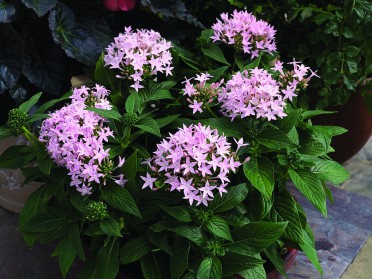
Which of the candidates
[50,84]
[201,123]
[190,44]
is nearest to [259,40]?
[201,123]

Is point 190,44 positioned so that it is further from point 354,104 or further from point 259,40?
point 354,104

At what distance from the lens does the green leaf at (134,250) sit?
1.20 m

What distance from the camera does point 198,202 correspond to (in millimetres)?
1127

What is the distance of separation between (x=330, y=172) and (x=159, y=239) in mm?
441

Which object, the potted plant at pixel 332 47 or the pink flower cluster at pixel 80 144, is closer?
the pink flower cluster at pixel 80 144

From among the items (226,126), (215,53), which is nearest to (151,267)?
(226,126)

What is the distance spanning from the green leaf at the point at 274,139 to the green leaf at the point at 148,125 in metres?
0.23

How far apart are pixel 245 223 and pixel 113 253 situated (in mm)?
297

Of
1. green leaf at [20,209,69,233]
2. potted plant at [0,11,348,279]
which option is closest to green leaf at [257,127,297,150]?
potted plant at [0,11,348,279]

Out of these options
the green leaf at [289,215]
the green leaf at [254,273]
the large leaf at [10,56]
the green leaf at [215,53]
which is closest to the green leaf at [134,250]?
the green leaf at [254,273]

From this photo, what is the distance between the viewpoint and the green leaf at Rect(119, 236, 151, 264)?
3.93 ft

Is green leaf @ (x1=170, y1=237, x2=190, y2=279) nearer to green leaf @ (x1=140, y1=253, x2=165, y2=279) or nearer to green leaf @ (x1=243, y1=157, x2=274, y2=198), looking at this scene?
green leaf @ (x1=140, y1=253, x2=165, y2=279)

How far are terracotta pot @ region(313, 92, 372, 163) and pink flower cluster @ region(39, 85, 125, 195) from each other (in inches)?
41.9

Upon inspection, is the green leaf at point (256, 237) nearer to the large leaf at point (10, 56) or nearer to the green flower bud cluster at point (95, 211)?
the green flower bud cluster at point (95, 211)
